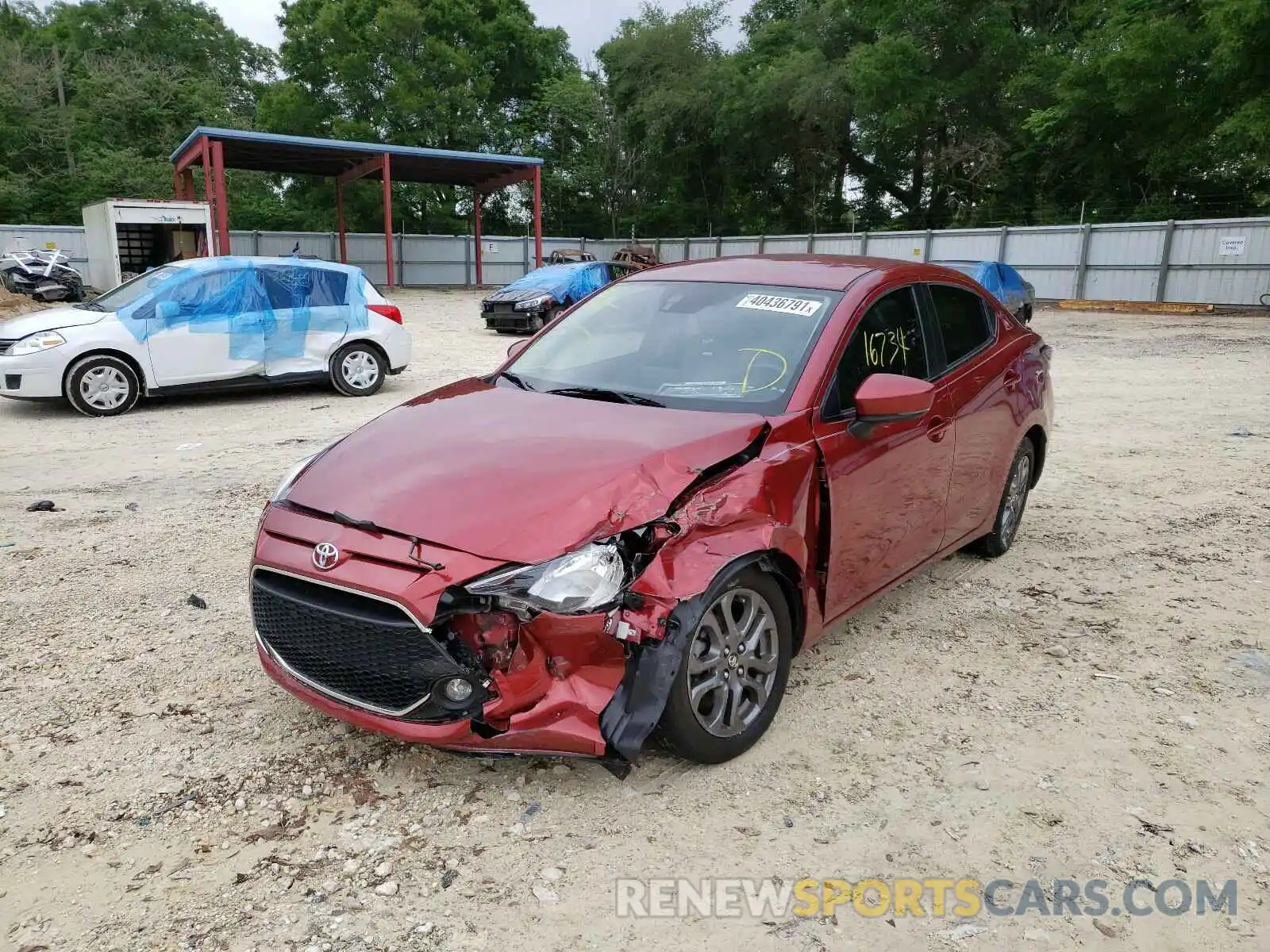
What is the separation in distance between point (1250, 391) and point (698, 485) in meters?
10.8

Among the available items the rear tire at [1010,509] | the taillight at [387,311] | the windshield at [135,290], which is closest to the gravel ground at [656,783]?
the rear tire at [1010,509]

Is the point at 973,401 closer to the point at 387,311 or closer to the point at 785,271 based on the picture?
the point at 785,271

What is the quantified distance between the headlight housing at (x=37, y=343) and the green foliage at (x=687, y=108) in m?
26.6

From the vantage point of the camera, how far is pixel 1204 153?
29.2m

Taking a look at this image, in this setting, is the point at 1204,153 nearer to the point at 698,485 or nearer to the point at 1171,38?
the point at 1171,38

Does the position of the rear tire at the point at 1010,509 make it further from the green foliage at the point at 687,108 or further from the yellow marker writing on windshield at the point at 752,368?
the green foliage at the point at 687,108

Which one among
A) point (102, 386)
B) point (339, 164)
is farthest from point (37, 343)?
point (339, 164)

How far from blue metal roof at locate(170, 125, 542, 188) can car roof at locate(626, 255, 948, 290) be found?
25.5 m

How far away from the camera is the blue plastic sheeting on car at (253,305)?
9406 millimetres

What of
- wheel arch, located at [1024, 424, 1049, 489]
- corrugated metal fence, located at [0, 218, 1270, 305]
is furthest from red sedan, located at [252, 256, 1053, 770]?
corrugated metal fence, located at [0, 218, 1270, 305]

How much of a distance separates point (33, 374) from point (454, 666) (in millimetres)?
8227

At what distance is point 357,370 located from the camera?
1077 cm

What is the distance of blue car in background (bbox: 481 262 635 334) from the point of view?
1766 centimetres

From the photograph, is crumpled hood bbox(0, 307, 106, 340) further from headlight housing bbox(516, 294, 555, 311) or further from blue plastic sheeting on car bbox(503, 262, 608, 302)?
blue plastic sheeting on car bbox(503, 262, 608, 302)
